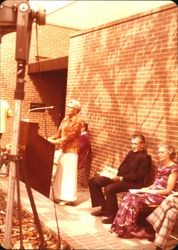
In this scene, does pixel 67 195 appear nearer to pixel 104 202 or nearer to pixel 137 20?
pixel 104 202

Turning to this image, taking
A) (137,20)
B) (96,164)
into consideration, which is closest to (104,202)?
(96,164)

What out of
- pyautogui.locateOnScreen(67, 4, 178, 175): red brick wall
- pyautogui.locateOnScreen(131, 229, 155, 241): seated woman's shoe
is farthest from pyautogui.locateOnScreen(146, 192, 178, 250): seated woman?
pyautogui.locateOnScreen(67, 4, 178, 175): red brick wall

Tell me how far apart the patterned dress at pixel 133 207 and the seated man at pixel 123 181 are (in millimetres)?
478

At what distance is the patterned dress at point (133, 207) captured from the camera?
4.87 meters

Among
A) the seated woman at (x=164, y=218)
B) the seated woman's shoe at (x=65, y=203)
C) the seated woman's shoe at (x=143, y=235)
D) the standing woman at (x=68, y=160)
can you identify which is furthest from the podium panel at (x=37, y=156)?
the seated woman at (x=164, y=218)

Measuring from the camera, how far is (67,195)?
6238mm

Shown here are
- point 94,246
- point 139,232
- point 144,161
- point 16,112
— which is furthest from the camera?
point 144,161

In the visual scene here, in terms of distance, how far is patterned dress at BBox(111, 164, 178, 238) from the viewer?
4867mm

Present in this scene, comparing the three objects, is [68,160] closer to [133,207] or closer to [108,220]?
[108,220]

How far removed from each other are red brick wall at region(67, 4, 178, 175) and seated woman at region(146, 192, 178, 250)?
3.75 ft

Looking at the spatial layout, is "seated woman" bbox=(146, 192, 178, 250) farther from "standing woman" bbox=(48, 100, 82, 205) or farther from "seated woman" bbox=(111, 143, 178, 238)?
"standing woman" bbox=(48, 100, 82, 205)

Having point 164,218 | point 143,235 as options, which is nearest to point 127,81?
point 143,235

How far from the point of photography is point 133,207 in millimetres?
4871

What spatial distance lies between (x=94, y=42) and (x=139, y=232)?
411cm
